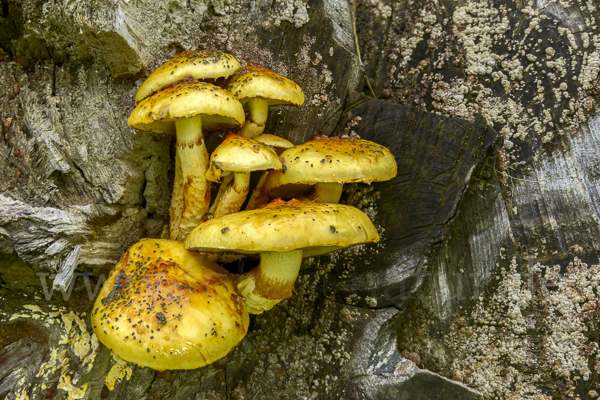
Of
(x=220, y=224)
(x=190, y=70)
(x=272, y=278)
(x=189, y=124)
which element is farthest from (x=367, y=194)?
(x=190, y=70)

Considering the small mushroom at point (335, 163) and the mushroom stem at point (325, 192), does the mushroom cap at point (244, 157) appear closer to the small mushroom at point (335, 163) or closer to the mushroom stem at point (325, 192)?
the small mushroom at point (335, 163)

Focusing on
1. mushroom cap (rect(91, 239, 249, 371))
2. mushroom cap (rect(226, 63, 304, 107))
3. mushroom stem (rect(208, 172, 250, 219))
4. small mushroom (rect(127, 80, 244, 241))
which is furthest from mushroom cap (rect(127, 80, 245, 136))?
mushroom cap (rect(91, 239, 249, 371))

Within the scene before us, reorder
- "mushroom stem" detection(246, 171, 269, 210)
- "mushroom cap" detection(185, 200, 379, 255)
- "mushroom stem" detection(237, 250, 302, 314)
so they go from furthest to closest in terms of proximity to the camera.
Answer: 1. "mushroom stem" detection(246, 171, 269, 210)
2. "mushroom stem" detection(237, 250, 302, 314)
3. "mushroom cap" detection(185, 200, 379, 255)

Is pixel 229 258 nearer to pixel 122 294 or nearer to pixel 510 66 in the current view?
pixel 122 294

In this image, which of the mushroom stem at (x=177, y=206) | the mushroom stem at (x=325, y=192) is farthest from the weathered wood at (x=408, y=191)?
the mushroom stem at (x=177, y=206)

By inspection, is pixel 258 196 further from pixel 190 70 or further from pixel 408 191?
pixel 408 191

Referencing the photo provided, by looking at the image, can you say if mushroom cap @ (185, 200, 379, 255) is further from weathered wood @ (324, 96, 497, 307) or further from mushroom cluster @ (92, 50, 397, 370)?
weathered wood @ (324, 96, 497, 307)
